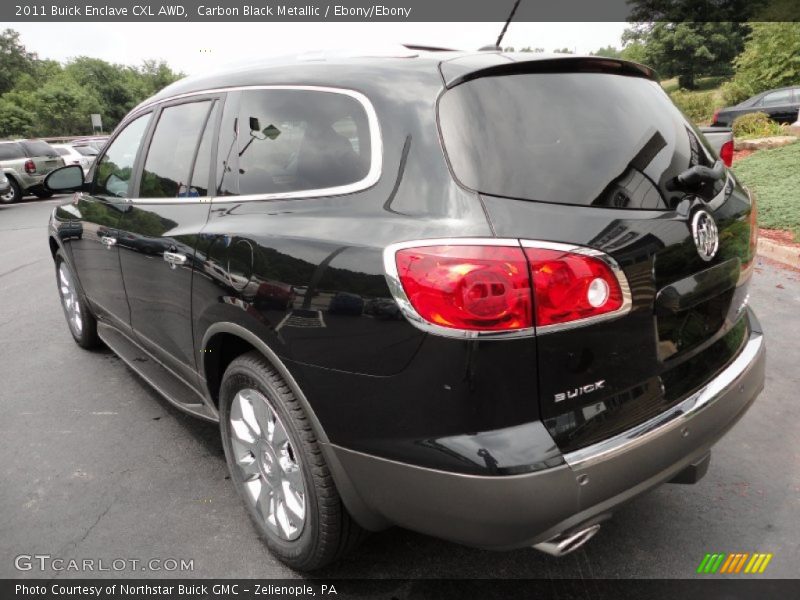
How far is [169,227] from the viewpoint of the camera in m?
2.78

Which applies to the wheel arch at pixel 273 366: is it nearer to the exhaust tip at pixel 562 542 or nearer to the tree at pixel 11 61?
the exhaust tip at pixel 562 542

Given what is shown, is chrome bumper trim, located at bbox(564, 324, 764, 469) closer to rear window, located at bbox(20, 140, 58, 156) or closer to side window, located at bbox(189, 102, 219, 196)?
side window, located at bbox(189, 102, 219, 196)

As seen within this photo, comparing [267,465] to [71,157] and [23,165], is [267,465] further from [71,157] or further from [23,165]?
[71,157]

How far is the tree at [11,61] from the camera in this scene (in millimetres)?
57062

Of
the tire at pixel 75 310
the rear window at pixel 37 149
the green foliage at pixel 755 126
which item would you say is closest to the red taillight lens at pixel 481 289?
the tire at pixel 75 310

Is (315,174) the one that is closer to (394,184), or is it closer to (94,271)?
(394,184)

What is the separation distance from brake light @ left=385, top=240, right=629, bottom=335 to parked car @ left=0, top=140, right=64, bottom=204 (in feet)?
57.9

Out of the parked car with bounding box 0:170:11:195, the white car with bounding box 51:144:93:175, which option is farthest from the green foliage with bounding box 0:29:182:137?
the parked car with bounding box 0:170:11:195

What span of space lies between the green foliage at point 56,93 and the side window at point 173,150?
50.7 metres

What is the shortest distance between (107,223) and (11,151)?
16.4 m

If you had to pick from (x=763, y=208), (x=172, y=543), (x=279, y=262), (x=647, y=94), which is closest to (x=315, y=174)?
(x=279, y=262)

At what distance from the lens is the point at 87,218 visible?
12.6 feet

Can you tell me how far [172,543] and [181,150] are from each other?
1758mm

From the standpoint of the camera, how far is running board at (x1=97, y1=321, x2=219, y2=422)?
2867 millimetres
